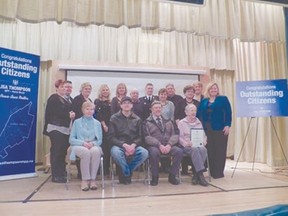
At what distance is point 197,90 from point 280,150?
7.04 ft

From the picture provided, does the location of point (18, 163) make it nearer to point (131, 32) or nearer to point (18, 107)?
point (18, 107)

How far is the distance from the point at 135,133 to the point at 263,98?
2.10 meters

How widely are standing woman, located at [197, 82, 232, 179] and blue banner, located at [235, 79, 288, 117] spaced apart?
495 mm

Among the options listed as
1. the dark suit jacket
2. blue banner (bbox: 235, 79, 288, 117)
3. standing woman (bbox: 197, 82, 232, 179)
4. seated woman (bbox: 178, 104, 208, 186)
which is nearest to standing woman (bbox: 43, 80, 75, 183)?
the dark suit jacket

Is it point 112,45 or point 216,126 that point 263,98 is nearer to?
point 216,126

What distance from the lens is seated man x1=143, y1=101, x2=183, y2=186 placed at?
3.56 m

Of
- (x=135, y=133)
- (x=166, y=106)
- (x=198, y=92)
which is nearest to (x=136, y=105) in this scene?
(x=166, y=106)

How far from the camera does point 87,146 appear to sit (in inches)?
132

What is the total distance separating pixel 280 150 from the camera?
5336 mm

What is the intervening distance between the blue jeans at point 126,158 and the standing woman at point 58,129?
76cm

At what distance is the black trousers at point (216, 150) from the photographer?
407 centimetres

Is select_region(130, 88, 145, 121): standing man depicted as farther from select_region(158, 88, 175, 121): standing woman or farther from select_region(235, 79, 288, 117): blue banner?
select_region(235, 79, 288, 117): blue banner

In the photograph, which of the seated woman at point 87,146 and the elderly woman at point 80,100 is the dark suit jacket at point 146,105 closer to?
the elderly woman at point 80,100

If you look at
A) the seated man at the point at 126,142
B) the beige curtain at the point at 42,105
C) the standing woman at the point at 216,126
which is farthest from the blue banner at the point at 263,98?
the beige curtain at the point at 42,105
